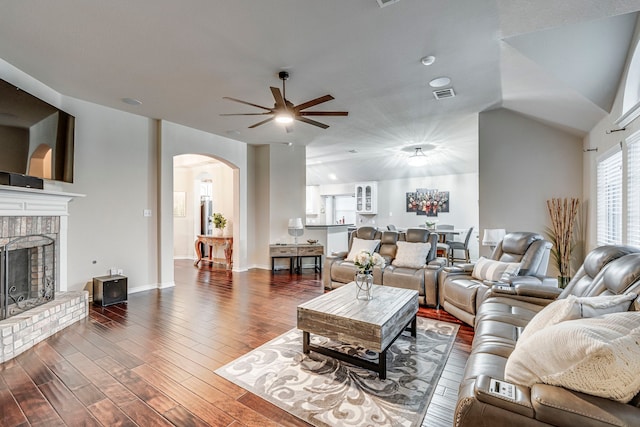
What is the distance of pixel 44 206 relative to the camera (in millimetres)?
3504

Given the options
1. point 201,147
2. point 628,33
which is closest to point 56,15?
point 201,147

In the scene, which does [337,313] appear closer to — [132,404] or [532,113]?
[132,404]

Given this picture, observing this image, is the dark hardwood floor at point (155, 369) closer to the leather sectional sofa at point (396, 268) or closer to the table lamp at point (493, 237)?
the leather sectional sofa at point (396, 268)

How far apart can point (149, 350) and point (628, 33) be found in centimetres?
524

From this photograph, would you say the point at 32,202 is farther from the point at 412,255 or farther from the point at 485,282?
the point at 485,282

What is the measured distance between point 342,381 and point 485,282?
6.88 ft

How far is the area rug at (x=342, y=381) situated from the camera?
189 centimetres

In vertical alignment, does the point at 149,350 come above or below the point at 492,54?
below

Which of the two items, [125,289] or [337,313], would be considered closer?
[337,313]

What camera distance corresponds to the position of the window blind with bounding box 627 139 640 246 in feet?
9.21

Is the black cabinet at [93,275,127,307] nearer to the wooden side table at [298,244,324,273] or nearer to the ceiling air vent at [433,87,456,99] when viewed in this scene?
the wooden side table at [298,244,324,273]

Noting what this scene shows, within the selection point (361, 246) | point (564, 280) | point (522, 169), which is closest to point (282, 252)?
point (361, 246)

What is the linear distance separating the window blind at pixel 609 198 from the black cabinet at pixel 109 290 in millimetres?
6282

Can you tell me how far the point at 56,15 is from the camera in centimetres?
246
